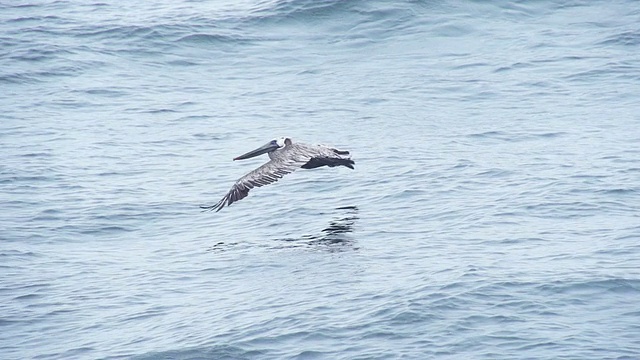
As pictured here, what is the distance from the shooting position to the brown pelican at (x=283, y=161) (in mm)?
15234

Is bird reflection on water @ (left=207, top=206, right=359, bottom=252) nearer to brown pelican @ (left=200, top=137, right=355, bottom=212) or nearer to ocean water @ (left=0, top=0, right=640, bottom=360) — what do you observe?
ocean water @ (left=0, top=0, right=640, bottom=360)

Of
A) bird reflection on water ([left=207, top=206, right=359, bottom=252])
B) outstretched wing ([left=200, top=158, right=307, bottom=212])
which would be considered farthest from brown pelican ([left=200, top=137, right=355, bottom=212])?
bird reflection on water ([left=207, top=206, right=359, bottom=252])

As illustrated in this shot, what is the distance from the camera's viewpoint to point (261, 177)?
50.6 feet

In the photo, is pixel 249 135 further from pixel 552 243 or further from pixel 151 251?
pixel 552 243

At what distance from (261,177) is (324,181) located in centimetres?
328

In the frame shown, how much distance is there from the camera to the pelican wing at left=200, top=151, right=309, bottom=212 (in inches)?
594

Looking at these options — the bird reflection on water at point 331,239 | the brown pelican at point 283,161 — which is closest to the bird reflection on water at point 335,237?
the bird reflection on water at point 331,239

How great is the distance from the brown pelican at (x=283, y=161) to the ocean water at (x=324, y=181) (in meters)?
0.78

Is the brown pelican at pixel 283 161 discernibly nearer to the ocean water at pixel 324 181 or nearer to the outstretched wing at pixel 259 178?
the outstretched wing at pixel 259 178

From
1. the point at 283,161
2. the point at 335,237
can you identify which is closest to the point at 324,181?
the point at 283,161

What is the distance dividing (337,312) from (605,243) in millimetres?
3871

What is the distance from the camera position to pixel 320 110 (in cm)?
2209

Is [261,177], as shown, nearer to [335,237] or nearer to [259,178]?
[259,178]

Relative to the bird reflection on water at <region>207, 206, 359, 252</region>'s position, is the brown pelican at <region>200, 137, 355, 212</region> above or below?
above
